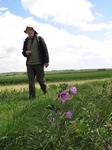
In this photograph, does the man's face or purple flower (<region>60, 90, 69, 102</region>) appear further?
the man's face

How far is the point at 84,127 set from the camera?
2.51 metres

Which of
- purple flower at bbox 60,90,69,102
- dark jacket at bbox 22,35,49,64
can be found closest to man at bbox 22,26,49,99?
dark jacket at bbox 22,35,49,64

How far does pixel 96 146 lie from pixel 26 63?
5735 millimetres

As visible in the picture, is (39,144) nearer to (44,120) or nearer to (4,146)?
(4,146)

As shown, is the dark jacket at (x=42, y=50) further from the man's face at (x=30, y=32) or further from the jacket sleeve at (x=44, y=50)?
the man's face at (x=30, y=32)

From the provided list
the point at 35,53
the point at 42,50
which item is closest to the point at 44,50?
the point at 42,50

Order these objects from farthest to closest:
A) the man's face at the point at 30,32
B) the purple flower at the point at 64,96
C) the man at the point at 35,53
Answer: the man at the point at 35,53 → the man's face at the point at 30,32 → the purple flower at the point at 64,96

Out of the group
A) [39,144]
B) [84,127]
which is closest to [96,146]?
[84,127]

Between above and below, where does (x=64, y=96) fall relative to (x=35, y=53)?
below

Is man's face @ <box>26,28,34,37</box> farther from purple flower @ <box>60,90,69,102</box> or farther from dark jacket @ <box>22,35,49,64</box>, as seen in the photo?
purple flower @ <box>60,90,69,102</box>

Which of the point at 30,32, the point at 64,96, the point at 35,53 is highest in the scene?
the point at 30,32

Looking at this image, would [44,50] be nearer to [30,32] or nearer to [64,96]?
[30,32]

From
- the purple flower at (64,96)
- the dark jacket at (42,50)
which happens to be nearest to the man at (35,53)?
the dark jacket at (42,50)

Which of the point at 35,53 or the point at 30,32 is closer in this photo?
the point at 30,32
